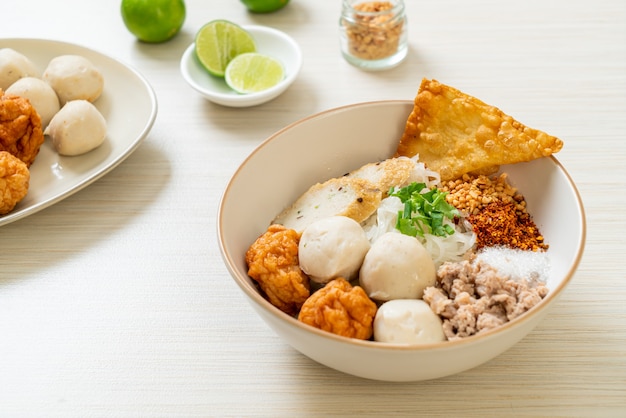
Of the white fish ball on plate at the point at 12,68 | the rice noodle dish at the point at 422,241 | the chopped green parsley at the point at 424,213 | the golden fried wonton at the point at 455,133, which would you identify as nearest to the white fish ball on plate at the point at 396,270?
the rice noodle dish at the point at 422,241

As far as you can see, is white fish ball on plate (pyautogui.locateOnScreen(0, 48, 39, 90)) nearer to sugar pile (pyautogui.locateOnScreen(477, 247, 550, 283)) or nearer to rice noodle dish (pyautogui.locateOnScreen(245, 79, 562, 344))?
rice noodle dish (pyautogui.locateOnScreen(245, 79, 562, 344))

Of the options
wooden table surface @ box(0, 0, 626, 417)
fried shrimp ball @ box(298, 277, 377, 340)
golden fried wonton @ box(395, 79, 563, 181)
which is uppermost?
golden fried wonton @ box(395, 79, 563, 181)

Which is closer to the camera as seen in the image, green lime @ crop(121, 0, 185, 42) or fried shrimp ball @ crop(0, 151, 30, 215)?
fried shrimp ball @ crop(0, 151, 30, 215)

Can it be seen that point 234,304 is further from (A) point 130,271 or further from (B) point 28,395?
(B) point 28,395

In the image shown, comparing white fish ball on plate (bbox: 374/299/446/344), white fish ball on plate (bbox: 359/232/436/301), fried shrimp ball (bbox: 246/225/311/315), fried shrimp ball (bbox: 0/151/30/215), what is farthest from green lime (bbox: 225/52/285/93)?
white fish ball on plate (bbox: 374/299/446/344)

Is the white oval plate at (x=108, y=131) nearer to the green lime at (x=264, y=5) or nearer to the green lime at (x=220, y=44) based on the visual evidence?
the green lime at (x=220, y=44)

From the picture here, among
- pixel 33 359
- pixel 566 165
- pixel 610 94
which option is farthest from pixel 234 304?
pixel 610 94

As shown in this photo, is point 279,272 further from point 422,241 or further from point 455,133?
point 455,133
